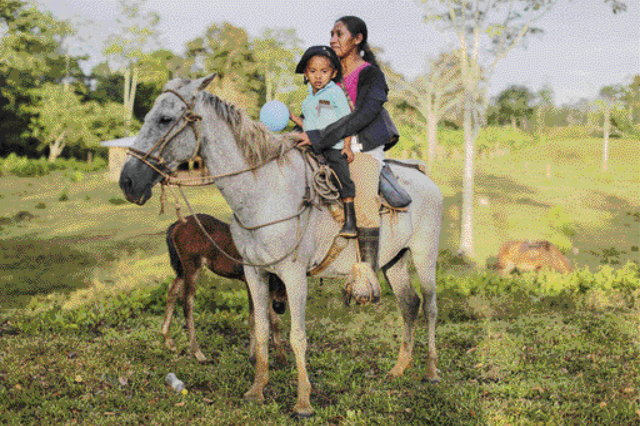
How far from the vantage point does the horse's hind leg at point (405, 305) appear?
19.9ft

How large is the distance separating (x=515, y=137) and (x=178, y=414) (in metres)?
45.3

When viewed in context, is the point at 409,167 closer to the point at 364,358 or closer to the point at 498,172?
the point at 364,358

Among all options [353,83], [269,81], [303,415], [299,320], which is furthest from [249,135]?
[269,81]

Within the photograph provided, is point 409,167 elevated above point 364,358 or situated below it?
above

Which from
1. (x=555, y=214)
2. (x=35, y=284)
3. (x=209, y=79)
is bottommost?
(x=35, y=284)

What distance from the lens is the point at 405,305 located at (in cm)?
609

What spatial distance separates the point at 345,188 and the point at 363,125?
0.59m

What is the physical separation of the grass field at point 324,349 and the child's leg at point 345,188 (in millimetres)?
1714

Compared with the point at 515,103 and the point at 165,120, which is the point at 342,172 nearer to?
the point at 165,120

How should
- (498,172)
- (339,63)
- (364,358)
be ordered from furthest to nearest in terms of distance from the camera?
(498,172) → (364,358) → (339,63)

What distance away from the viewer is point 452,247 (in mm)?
15625

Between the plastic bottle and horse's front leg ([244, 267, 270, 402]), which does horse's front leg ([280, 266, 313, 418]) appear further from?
the plastic bottle

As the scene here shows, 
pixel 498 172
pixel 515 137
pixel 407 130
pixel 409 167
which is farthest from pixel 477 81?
pixel 515 137

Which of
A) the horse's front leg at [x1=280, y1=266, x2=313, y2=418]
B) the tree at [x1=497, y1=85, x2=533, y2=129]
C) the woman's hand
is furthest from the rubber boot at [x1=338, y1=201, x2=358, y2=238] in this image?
the tree at [x1=497, y1=85, x2=533, y2=129]
